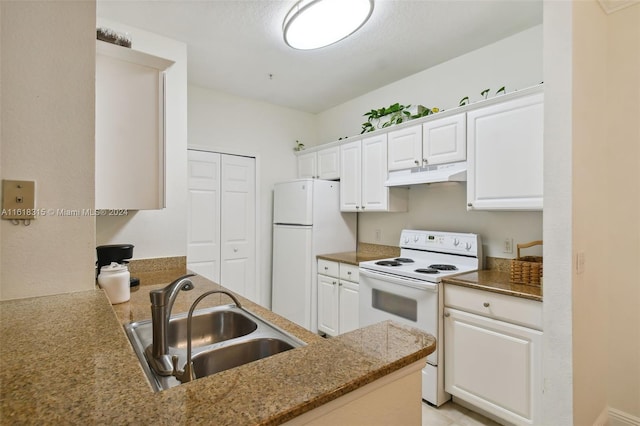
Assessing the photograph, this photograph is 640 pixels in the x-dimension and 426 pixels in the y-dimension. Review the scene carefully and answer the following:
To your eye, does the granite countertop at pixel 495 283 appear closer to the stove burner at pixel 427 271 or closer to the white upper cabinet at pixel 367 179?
the stove burner at pixel 427 271

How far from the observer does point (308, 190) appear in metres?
3.35

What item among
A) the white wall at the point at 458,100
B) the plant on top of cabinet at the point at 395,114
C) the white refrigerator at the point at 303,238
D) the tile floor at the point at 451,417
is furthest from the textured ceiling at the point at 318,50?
the tile floor at the point at 451,417

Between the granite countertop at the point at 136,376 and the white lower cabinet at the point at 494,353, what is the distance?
1.39 metres

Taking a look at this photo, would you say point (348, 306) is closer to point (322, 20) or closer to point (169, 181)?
point (169, 181)

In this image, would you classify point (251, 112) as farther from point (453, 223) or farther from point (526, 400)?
point (526, 400)

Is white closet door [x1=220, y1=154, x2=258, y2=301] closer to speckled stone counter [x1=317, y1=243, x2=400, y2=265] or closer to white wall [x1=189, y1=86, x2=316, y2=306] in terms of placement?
white wall [x1=189, y1=86, x2=316, y2=306]

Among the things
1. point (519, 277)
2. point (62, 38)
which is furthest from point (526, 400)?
point (62, 38)

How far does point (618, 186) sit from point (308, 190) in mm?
2355

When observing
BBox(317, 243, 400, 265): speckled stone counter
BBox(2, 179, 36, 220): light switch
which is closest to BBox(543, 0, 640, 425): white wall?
BBox(317, 243, 400, 265): speckled stone counter

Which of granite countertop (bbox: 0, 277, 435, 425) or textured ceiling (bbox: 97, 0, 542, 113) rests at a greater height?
textured ceiling (bbox: 97, 0, 542, 113)

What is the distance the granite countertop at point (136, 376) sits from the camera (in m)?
0.47

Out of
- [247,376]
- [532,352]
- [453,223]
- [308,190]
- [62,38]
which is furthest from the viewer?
[308,190]

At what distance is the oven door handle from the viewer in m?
2.18

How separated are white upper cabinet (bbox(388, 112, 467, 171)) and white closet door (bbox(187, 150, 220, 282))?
1.88m
